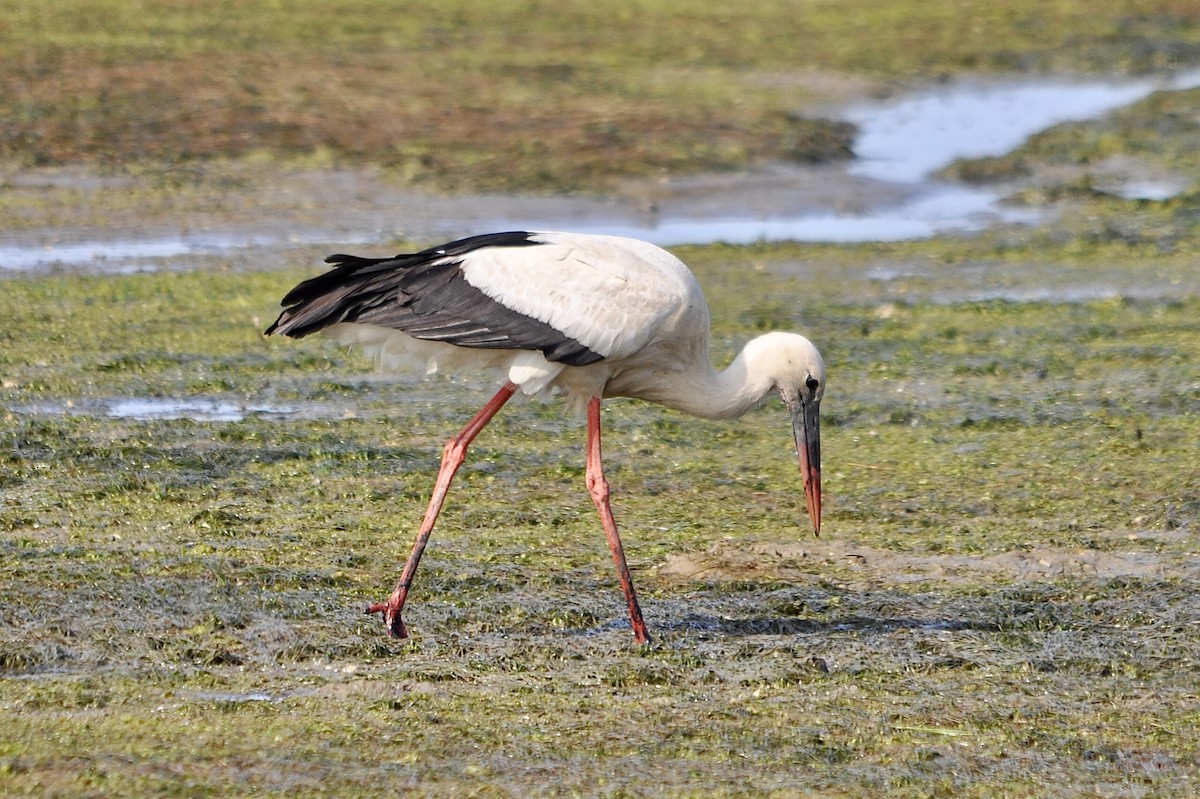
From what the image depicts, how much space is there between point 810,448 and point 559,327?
42.0 inches

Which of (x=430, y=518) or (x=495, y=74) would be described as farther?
(x=495, y=74)

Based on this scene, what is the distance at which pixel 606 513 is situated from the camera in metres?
6.66

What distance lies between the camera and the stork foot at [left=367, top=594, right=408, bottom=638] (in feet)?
19.9

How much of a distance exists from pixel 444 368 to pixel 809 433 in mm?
1315

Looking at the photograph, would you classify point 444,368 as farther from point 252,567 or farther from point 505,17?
point 505,17

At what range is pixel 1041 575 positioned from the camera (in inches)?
273

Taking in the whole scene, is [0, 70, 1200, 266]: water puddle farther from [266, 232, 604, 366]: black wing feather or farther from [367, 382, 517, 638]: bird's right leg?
[367, 382, 517, 638]: bird's right leg

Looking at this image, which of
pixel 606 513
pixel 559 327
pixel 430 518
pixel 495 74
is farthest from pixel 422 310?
pixel 495 74

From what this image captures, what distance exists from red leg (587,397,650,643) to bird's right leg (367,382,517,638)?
31 centimetres

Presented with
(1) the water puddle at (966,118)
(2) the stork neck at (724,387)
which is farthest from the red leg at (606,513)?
(1) the water puddle at (966,118)

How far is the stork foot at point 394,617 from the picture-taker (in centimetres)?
607

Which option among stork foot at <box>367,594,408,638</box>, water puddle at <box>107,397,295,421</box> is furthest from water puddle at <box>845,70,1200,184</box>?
stork foot at <box>367,594,408,638</box>

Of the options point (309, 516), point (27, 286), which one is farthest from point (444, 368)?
point (27, 286)

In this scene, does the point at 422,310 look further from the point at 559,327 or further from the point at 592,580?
the point at 592,580
